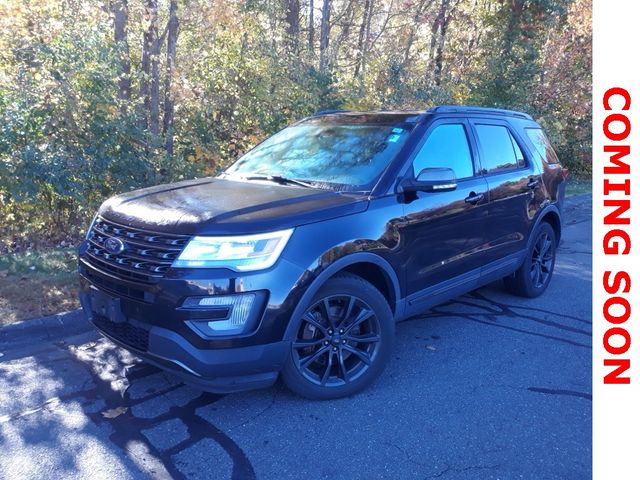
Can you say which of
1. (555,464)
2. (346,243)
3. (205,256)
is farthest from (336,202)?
(555,464)

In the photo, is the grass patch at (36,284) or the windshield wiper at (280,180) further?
the grass patch at (36,284)

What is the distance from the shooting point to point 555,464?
2.87 meters

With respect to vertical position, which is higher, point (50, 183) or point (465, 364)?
point (50, 183)

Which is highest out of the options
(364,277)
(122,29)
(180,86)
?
(122,29)

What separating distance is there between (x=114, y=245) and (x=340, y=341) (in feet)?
4.95

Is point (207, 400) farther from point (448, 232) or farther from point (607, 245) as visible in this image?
point (607, 245)

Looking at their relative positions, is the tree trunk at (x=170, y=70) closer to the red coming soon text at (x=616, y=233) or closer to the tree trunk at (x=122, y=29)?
the tree trunk at (x=122, y=29)

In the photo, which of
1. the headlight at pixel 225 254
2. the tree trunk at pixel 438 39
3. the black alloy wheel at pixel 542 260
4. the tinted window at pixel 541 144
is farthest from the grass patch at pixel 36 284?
the tree trunk at pixel 438 39

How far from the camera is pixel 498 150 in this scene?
489cm

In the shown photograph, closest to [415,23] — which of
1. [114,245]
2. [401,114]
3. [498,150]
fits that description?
[498,150]

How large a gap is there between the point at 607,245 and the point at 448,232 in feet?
3.72

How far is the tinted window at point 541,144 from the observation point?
554cm

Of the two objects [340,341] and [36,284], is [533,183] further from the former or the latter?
[36,284]

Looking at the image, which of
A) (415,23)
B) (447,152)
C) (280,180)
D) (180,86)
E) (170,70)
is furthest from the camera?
(415,23)
